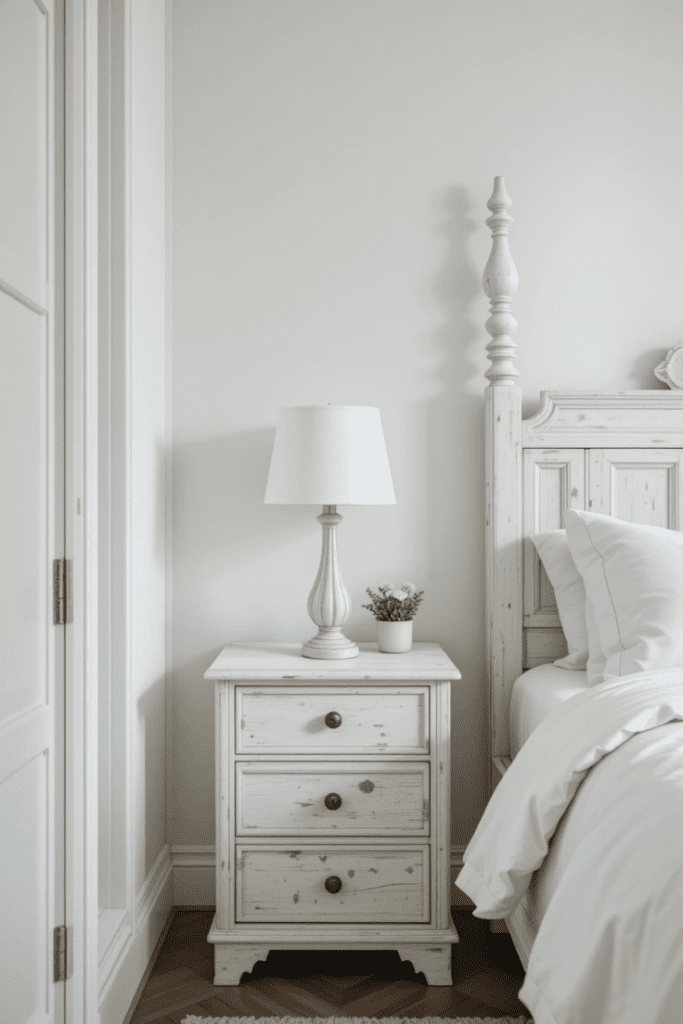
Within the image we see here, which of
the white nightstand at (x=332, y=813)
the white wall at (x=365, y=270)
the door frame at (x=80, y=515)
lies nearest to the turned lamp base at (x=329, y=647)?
the white nightstand at (x=332, y=813)

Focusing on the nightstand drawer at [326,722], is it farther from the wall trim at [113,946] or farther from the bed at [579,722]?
the wall trim at [113,946]

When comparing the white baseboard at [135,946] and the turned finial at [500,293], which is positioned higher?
the turned finial at [500,293]

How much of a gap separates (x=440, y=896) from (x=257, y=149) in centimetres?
209

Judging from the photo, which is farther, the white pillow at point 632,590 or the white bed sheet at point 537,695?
the white bed sheet at point 537,695

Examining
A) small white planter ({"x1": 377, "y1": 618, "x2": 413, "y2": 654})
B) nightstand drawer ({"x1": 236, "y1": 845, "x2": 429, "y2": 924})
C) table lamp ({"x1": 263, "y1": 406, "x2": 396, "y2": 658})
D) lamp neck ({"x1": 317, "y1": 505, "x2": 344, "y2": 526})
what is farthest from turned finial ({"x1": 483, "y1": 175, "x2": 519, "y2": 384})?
nightstand drawer ({"x1": 236, "y1": 845, "x2": 429, "y2": 924})

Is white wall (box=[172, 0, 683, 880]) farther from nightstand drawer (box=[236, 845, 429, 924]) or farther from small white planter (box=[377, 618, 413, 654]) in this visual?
nightstand drawer (box=[236, 845, 429, 924])

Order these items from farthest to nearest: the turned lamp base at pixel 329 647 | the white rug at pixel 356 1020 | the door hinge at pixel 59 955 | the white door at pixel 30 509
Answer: the turned lamp base at pixel 329 647 < the white rug at pixel 356 1020 < the door hinge at pixel 59 955 < the white door at pixel 30 509

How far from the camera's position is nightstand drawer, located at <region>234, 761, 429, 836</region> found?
187 centimetres

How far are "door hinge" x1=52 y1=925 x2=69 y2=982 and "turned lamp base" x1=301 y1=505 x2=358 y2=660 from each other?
0.85 meters

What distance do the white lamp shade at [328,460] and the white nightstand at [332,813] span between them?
426mm

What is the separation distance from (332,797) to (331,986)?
1.47 ft

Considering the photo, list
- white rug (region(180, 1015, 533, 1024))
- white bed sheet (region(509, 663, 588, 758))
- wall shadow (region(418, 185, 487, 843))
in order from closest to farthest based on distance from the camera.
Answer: white rug (region(180, 1015, 533, 1024)), white bed sheet (region(509, 663, 588, 758)), wall shadow (region(418, 185, 487, 843))

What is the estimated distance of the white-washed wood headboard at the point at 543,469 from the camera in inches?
85.4

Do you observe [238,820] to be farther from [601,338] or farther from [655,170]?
[655,170]
